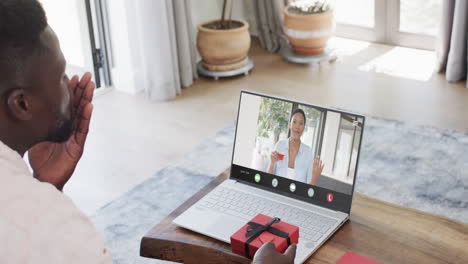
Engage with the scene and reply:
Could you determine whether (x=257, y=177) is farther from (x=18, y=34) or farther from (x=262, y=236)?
(x=18, y=34)

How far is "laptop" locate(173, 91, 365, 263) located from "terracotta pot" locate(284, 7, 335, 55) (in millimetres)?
2524

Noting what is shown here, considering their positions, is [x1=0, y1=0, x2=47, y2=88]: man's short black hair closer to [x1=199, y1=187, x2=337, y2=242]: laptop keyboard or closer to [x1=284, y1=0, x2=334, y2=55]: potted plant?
[x1=199, y1=187, x2=337, y2=242]: laptop keyboard

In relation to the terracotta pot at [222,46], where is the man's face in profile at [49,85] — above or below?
above

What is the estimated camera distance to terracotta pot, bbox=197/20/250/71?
408 cm

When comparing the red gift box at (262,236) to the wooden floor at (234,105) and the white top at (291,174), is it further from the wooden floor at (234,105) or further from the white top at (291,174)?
the wooden floor at (234,105)

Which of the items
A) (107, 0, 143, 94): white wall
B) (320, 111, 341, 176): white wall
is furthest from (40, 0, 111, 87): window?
(320, 111, 341, 176): white wall

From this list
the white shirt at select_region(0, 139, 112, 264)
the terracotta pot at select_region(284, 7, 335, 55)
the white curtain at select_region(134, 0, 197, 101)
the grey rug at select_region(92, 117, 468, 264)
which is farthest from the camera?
the terracotta pot at select_region(284, 7, 335, 55)

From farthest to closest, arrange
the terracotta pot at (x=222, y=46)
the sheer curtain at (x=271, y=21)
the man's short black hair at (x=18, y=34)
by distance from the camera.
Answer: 1. the sheer curtain at (x=271, y=21)
2. the terracotta pot at (x=222, y=46)
3. the man's short black hair at (x=18, y=34)

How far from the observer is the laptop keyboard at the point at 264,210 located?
5.46 feet

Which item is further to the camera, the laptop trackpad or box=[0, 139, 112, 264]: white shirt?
the laptop trackpad

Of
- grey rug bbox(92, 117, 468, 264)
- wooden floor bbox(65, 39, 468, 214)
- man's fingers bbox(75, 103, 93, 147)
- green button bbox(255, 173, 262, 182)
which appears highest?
man's fingers bbox(75, 103, 93, 147)

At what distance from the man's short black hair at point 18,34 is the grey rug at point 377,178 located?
152 centimetres

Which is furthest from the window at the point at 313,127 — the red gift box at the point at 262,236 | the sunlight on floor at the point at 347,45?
the sunlight on floor at the point at 347,45

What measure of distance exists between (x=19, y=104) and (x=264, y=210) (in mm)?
828
